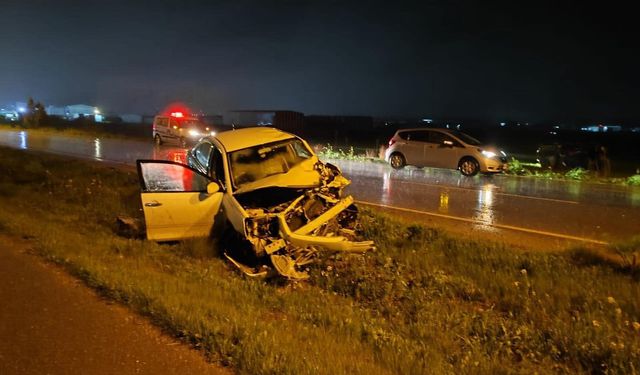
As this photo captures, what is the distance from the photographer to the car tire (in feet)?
63.4

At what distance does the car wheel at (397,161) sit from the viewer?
19344 mm

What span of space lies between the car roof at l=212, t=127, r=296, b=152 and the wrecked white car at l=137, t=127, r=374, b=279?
0.05 ft

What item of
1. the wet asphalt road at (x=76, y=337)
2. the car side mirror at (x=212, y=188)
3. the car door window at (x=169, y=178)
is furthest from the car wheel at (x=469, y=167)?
the wet asphalt road at (x=76, y=337)

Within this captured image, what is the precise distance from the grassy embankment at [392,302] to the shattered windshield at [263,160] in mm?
1132

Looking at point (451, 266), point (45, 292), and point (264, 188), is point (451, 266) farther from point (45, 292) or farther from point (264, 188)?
point (45, 292)

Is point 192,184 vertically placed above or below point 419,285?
above

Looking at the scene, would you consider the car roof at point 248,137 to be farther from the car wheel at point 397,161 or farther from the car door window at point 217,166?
the car wheel at point 397,161

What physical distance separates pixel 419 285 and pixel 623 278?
7.45 feet

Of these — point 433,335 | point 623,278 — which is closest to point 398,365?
point 433,335

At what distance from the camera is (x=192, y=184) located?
26.6ft

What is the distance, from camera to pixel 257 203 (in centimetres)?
754

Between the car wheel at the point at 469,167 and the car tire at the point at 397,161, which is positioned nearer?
the car wheel at the point at 469,167

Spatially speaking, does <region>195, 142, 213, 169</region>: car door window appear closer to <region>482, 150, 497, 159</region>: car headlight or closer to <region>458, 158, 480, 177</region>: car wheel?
<region>458, 158, 480, 177</region>: car wheel

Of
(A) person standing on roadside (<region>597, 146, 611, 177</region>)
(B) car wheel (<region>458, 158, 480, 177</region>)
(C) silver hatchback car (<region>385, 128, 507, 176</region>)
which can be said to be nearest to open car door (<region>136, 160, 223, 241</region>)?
(B) car wheel (<region>458, 158, 480, 177</region>)
